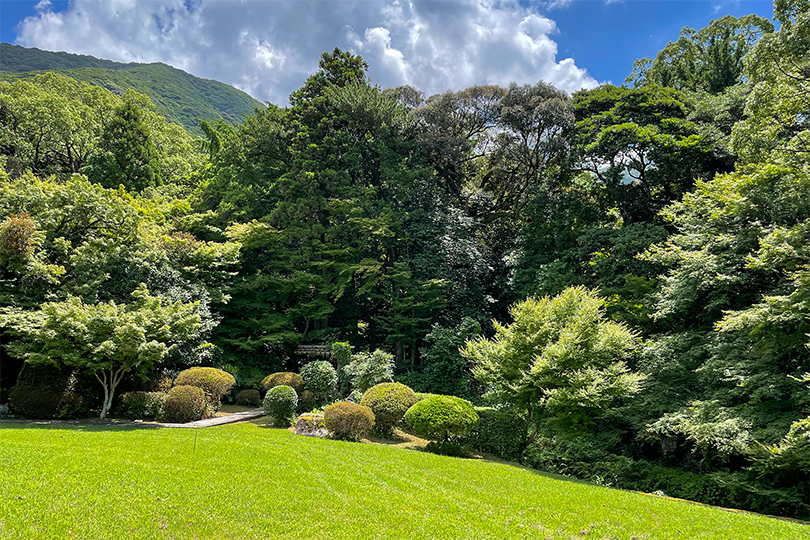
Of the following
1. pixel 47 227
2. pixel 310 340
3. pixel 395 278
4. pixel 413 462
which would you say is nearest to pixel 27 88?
pixel 47 227

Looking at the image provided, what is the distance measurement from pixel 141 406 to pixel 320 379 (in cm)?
574

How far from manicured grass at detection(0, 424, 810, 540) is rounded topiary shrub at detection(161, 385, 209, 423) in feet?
11.3

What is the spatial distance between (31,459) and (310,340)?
15134 mm

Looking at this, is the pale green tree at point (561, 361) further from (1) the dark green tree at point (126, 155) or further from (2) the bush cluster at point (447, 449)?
(1) the dark green tree at point (126, 155)

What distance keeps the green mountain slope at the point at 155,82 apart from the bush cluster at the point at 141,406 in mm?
57284

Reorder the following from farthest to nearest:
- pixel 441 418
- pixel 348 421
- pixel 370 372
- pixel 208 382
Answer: pixel 370 372 < pixel 208 382 < pixel 348 421 < pixel 441 418

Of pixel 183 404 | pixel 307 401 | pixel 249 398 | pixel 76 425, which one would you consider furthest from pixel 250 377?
pixel 76 425

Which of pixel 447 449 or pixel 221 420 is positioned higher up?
pixel 447 449

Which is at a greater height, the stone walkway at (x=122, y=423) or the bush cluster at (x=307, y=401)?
the bush cluster at (x=307, y=401)

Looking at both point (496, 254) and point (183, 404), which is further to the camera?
point (496, 254)

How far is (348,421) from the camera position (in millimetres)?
11195

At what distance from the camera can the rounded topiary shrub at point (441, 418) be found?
1088 centimetres

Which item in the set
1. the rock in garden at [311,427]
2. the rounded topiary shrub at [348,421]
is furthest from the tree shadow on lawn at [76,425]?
the rounded topiary shrub at [348,421]

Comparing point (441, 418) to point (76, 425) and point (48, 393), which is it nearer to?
point (76, 425)
